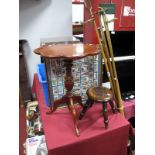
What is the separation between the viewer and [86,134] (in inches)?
49.1

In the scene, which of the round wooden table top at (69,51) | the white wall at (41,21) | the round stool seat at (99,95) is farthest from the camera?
the white wall at (41,21)

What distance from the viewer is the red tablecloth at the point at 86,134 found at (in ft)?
3.90

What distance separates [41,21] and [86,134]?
5.98 ft

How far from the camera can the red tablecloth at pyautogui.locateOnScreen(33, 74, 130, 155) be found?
3.90ft

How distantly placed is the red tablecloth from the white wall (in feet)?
4.37

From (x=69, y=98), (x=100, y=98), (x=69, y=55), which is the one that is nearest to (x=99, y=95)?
(x=100, y=98)

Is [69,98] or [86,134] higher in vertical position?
[69,98]

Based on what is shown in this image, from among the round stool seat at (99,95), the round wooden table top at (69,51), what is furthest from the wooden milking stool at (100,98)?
the round wooden table top at (69,51)

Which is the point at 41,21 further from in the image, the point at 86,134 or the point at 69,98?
the point at 86,134

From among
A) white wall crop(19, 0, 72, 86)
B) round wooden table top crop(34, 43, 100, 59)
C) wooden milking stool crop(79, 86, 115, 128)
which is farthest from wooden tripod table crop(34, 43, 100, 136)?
white wall crop(19, 0, 72, 86)

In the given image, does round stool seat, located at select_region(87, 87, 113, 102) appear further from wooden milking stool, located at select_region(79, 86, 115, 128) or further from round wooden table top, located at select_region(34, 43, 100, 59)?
round wooden table top, located at select_region(34, 43, 100, 59)

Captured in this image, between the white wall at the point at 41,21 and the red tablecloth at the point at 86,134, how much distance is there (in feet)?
4.37

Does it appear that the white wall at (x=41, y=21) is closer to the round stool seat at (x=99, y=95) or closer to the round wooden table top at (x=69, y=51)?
the round wooden table top at (x=69, y=51)
